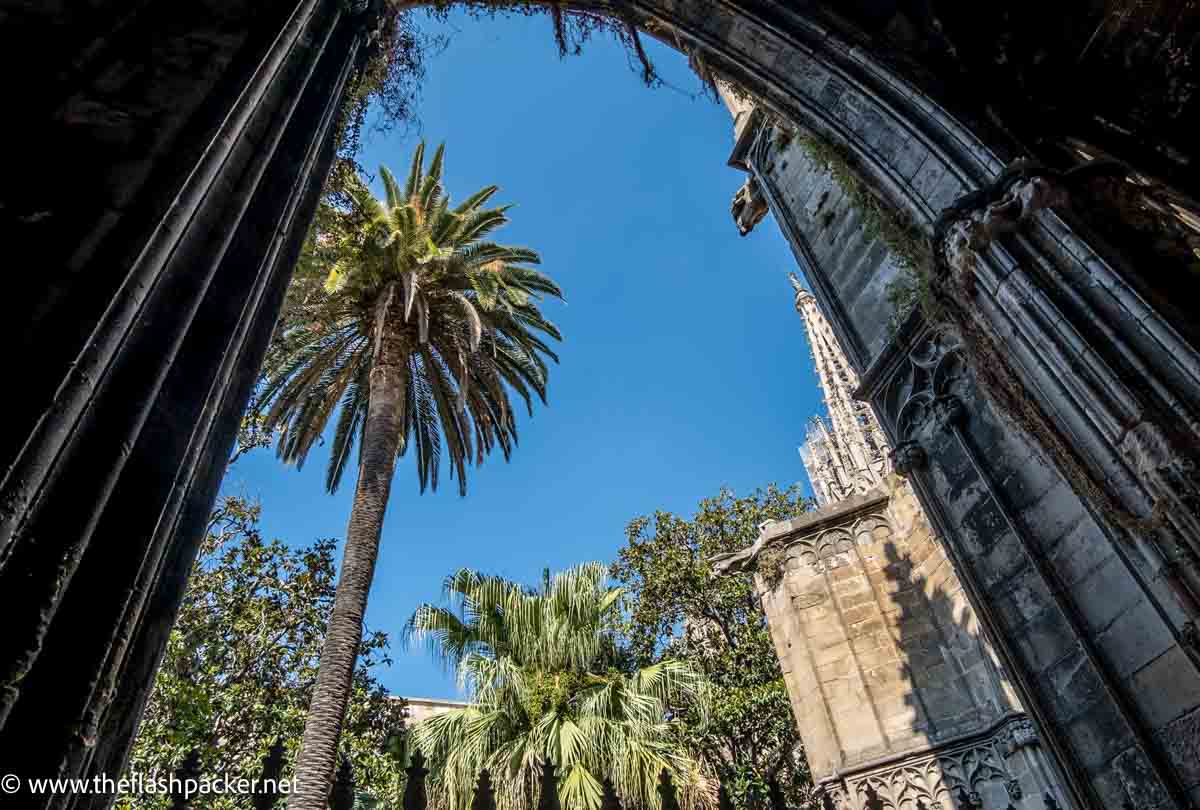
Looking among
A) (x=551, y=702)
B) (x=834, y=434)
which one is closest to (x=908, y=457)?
(x=551, y=702)

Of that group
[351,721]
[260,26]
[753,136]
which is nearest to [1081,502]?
[260,26]

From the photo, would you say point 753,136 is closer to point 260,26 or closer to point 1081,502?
point 1081,502

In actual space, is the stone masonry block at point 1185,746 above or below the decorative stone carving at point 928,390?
below

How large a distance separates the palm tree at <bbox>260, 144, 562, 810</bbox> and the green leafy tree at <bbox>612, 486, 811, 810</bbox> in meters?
7.48

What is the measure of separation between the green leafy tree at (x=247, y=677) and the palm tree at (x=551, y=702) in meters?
1.17

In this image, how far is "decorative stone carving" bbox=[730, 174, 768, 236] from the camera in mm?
9188

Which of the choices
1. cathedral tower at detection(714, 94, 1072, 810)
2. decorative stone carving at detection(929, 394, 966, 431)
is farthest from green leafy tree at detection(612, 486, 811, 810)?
decorative stone carving at detection(929, 394, 966, 431)

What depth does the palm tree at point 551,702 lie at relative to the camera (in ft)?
35.5

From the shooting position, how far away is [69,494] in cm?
126

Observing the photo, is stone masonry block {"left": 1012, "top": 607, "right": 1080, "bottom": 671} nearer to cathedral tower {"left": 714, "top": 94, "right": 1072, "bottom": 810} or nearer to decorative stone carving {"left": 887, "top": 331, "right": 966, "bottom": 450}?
decorative stone carving {"left": 887, "top": 331, "right": 966, "bottom": 450}

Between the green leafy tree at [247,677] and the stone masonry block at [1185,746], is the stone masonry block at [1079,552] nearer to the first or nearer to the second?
the stone masonry block at [1185,746]

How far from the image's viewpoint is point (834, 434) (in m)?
41.0

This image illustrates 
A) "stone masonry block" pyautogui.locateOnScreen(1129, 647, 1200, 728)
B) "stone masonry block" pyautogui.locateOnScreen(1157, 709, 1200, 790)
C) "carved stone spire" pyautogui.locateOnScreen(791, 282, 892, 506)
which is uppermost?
"carved stone spire" pyautogui.locateOnScreen(791, 282, 892, 506)

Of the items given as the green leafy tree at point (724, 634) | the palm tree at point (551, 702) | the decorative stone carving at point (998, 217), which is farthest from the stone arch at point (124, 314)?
the green leafy tree at point (724, 634)
